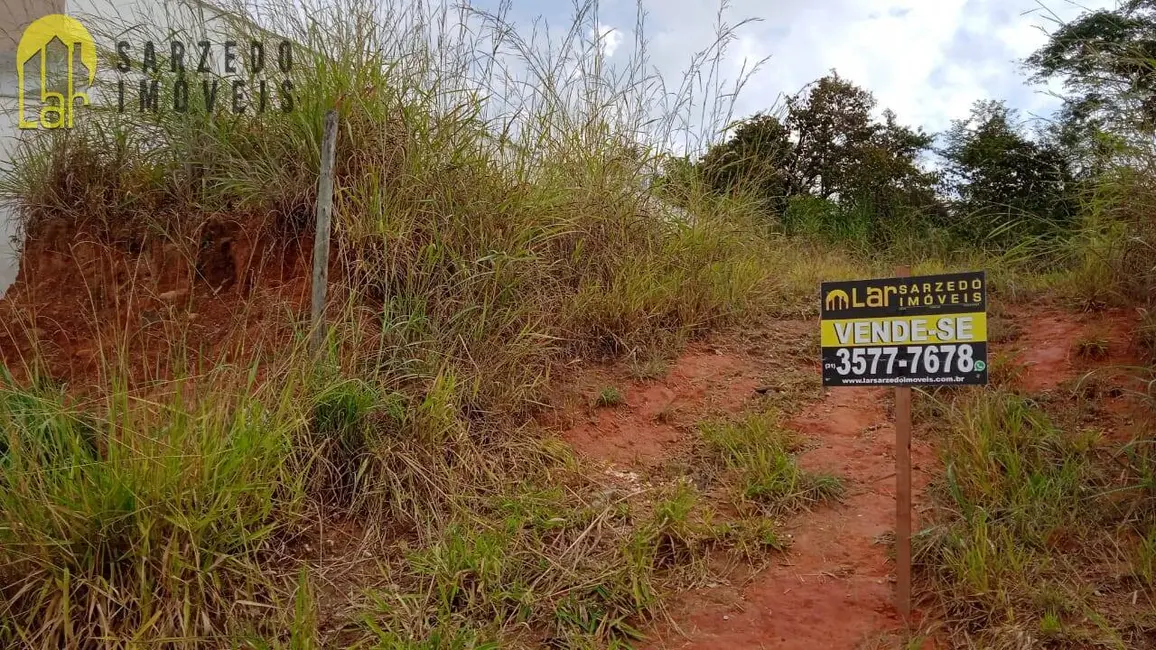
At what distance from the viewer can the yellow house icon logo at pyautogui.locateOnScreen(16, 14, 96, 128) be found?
452cm

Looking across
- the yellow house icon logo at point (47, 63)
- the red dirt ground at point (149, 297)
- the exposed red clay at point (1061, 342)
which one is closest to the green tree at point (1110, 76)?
the exposed red clay at point (1061, 342)

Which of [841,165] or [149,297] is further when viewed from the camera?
[841,165]

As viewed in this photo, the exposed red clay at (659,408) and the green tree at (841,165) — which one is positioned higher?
the green tree at (841,165)

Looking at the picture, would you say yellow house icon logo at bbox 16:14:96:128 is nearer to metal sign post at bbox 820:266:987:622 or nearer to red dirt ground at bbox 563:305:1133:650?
red dirt ground at bbox 563:305:1133:650

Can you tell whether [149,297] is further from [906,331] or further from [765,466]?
[906,331]

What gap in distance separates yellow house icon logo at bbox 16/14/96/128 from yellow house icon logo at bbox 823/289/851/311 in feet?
14.2

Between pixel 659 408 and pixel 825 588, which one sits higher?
pixel 659 408

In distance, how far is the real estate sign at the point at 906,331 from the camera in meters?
2.61

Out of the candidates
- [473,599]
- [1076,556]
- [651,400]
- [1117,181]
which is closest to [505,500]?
[473,599]

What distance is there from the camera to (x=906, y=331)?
2.74 metres

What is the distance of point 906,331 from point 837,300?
278 mm

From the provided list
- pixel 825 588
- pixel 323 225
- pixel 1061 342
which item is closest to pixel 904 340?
pixel 825 588

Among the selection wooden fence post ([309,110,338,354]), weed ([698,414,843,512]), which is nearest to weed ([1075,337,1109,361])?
weed ([698,414,843,512])

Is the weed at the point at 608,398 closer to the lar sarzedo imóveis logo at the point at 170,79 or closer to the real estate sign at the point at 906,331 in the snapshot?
the real estate sign at the point at 906,331
